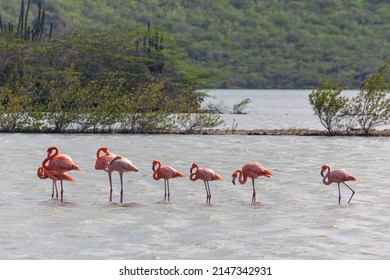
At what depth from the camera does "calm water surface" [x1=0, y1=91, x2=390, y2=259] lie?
49.2 ft

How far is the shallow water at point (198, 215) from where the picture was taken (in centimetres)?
1499

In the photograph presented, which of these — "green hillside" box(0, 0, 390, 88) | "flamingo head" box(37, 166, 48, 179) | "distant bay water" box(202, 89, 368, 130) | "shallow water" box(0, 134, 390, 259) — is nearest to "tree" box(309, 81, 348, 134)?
"distant bay water" box(202, 89, 368, 130)

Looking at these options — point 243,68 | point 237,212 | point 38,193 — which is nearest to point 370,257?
point 237,212

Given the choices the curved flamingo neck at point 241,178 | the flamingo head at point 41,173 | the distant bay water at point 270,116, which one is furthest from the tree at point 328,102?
the flamingo head at point 41,173

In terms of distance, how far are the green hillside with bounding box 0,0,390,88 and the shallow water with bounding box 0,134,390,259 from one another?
115943 millimetres

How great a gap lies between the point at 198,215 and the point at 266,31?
160m

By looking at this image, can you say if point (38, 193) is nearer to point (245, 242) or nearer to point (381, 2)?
point (245, 242)

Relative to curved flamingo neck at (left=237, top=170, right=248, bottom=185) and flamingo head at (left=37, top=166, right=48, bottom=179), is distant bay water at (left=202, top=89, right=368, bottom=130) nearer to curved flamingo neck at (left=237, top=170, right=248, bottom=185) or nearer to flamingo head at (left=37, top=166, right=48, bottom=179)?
curved flamingo neck at (left=237, top=170, right=248, bottom=185)

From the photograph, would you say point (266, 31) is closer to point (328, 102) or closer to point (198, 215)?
point (328, 102)

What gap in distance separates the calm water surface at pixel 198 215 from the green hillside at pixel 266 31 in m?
116

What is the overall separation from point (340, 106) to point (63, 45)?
2274 cm

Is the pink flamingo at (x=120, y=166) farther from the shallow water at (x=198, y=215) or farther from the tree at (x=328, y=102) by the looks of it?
the tree at (x=328, y=102)

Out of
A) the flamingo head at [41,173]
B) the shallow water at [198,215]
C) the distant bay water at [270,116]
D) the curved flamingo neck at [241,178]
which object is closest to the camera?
the shallow water at [198,215]

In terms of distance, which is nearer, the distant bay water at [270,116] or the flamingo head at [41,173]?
the flamingo head at [41,173]
